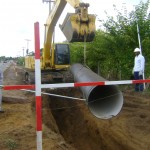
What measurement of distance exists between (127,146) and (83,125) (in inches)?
97.2

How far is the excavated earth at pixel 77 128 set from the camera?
6.55 m

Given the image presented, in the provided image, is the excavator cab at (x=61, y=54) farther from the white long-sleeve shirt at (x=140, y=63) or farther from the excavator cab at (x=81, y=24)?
the excavator cab at (x=81, y=24)

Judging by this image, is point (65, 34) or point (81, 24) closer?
point (81, 24)

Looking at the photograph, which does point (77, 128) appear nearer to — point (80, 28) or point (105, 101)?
point (105, 101)

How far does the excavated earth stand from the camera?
6.55 meters

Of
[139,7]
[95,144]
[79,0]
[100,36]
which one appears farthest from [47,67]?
[95,144]

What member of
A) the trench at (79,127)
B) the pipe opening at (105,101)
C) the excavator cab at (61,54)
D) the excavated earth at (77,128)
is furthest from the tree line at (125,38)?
the pipe opening at (105,101)

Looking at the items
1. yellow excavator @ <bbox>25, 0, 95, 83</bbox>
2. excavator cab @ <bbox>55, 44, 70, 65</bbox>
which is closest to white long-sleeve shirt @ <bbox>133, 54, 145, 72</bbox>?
yellow excavator @ <bbox>25, 0, 95, 83</bbox>

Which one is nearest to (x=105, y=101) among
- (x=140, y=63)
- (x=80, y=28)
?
(x=80, y=28)

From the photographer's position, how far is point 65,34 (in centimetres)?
1059

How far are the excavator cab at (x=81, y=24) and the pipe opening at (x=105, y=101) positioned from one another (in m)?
2.34

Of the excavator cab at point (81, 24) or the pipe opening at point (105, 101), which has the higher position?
the excavator cab at point (81, 24)

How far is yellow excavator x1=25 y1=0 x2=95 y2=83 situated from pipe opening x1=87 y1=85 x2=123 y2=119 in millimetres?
2423

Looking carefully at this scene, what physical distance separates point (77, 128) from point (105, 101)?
2.55m
